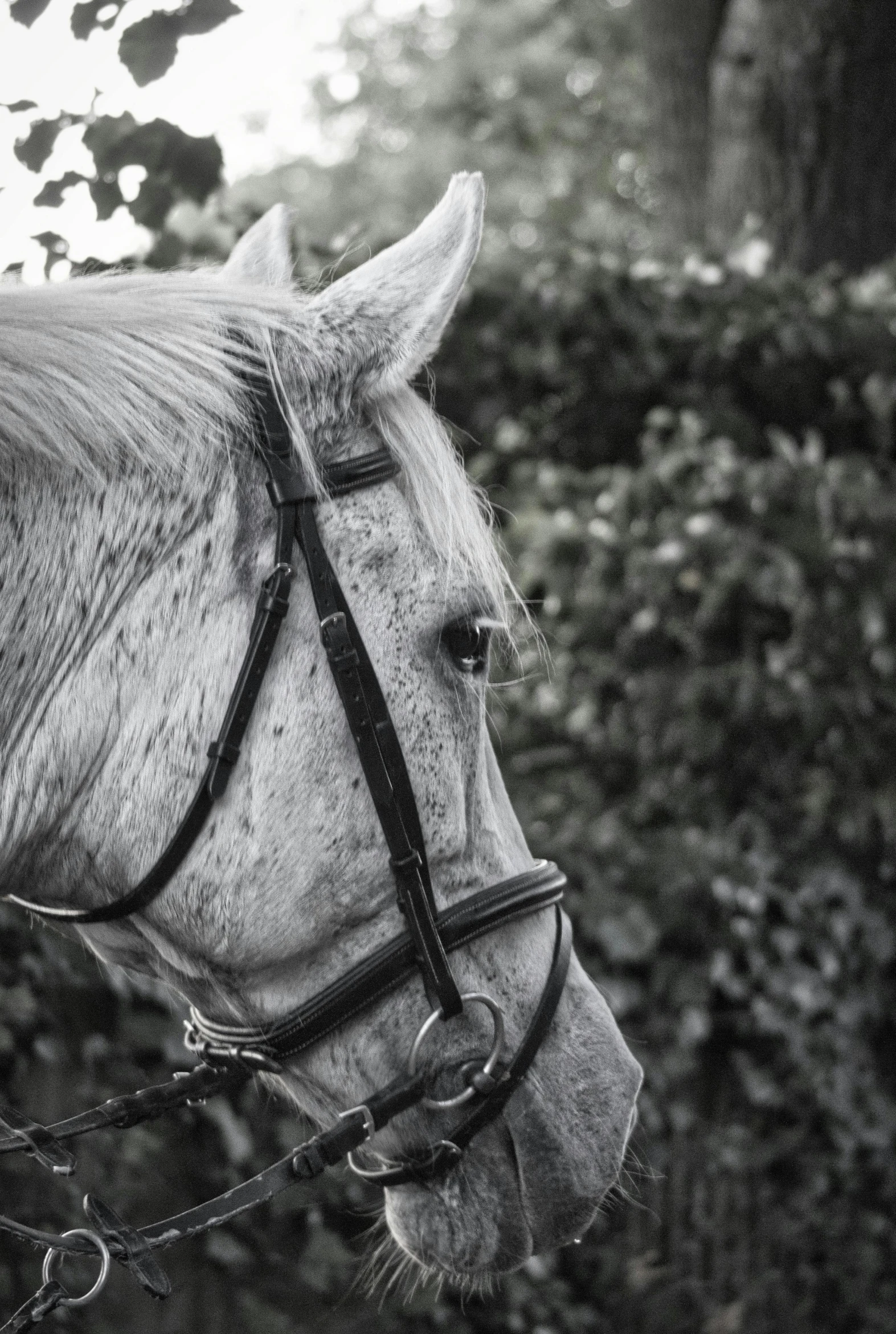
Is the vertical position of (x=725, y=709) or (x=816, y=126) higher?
(x=816, y=126)

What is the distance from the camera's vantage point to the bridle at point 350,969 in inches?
64.4

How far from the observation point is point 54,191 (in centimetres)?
245

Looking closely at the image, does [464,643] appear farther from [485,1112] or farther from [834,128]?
[834,128]

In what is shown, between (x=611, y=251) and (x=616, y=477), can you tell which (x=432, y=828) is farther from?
(x=611, y=251)

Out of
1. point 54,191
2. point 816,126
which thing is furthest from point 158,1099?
point 816,126

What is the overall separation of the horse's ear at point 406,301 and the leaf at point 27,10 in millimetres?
1001

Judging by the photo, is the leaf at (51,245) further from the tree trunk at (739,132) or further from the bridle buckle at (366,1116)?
the tree trunk at (739,132)

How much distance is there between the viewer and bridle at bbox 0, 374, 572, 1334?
1636 millimetres

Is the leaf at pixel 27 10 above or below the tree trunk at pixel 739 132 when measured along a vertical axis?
above

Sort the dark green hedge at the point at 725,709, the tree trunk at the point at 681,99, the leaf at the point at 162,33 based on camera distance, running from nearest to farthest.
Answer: the leaf at the point at 162,33 → the dark green hedge at the point at 725,709 → the tree trunk at the point at 681,99

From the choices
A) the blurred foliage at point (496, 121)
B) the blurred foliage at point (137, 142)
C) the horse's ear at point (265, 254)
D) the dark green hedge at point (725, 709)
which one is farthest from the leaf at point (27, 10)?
the blurred foliage at point (496, 121)

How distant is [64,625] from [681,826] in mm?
3641

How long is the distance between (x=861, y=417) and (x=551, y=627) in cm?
174

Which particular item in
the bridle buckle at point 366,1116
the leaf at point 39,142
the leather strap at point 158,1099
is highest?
the leaf at point 39,142
